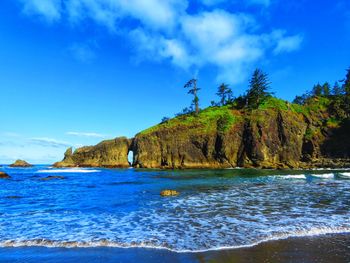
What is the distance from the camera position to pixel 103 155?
86.6 m

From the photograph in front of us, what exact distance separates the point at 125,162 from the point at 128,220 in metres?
72.0

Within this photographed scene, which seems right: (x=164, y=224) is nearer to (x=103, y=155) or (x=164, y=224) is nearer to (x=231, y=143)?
(x=231, y=143)

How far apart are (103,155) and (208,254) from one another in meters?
82.0

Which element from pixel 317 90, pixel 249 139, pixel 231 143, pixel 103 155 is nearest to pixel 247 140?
pixel 249 139

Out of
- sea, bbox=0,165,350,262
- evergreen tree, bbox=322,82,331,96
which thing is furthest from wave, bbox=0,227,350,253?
evergreen tree, bbox=322,82,331,96

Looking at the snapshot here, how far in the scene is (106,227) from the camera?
37.4 feet

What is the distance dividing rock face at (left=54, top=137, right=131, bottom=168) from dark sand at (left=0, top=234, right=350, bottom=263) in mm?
74794

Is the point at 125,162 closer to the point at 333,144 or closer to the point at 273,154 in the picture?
the point at 273,154

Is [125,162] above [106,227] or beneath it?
above

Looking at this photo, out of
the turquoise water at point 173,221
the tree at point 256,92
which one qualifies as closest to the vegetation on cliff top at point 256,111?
the tree at point 256,92

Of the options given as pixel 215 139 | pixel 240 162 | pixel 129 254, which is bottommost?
pixel 129 254

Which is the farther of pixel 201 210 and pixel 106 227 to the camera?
pixel 201 210

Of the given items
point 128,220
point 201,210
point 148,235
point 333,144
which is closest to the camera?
point 148,235

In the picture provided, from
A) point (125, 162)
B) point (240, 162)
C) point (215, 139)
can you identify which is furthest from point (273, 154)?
point (125, 162)
